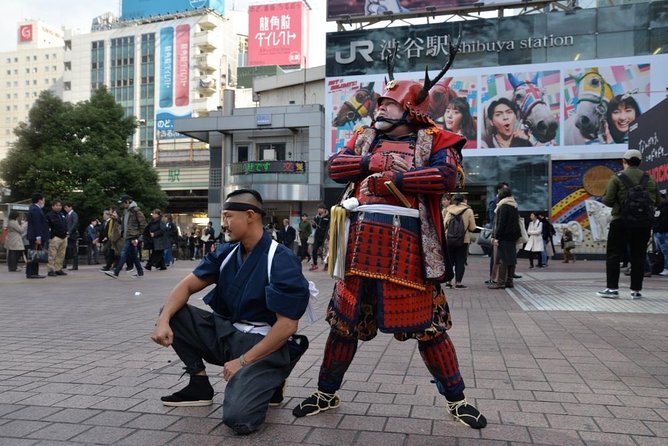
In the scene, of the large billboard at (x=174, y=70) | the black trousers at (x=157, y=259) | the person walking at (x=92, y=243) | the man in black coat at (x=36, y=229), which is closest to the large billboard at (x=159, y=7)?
the large billboard at (x=174, y=70)

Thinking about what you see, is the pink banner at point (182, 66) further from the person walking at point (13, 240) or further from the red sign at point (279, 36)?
the person walking at point (13, 240)

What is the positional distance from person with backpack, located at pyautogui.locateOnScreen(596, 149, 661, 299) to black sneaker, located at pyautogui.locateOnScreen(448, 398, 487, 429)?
500 cm

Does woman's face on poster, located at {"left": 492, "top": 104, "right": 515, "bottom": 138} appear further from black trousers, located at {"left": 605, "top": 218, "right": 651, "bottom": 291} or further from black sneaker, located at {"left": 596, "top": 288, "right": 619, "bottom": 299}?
black trousers, located at {"left": 605, "top": 218, "right": 651, "bottom": 291}

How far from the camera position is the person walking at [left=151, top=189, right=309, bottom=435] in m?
2.73

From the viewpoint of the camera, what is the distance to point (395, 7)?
32.1 meters

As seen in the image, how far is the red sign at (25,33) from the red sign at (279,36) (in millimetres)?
66801

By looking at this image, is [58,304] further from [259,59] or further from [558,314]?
[259,59]

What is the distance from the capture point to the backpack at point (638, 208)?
667cm

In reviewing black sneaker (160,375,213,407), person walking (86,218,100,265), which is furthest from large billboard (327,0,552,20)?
black sneaker (160,375,213,407)

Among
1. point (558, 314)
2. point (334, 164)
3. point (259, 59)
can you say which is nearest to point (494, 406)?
point (334, 164)

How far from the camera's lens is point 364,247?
280 cm

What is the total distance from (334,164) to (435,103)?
27.8 meters

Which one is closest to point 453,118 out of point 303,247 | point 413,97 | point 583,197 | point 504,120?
point 504,120

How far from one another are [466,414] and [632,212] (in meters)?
5.05
